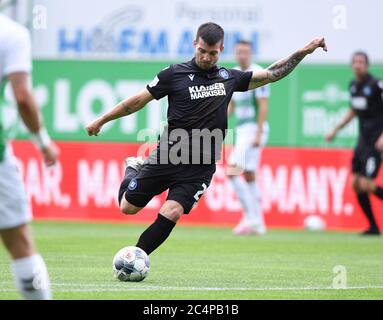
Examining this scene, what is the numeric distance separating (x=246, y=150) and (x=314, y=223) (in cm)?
219

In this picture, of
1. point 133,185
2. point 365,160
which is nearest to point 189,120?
point 133,185

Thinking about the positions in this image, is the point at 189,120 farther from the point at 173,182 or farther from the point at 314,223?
the point at 314,223

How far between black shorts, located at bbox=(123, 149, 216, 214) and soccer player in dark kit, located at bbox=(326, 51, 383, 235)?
7.41 m

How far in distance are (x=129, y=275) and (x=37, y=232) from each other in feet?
23.2

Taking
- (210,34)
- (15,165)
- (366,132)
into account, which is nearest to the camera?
(15,165)

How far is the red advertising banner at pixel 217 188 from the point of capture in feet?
62.4

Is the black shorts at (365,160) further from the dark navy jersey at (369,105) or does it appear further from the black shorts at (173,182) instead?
the black shorts at (173,182)

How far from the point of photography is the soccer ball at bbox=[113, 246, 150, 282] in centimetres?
966

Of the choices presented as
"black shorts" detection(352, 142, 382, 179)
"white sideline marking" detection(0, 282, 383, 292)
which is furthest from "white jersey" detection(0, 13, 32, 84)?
"black shorts" detection(352, 142, 382, 179)

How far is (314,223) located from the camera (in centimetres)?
1881

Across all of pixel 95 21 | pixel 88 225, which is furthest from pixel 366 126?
pixel 95 21

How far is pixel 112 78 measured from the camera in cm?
2170

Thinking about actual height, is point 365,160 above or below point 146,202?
below

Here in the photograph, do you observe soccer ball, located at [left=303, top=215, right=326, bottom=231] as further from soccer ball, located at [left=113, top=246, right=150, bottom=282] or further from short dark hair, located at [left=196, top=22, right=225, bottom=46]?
soccer ball, located at [left=113, top=246, right=150, bottom=282]
